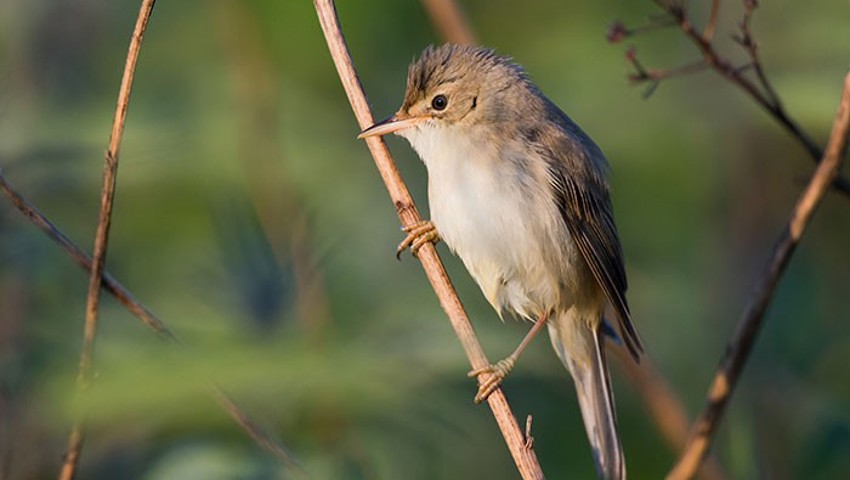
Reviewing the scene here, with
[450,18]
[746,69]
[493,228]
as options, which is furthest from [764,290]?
[450,18]

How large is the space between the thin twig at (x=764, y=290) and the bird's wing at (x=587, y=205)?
522mm

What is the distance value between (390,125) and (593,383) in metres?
1.11

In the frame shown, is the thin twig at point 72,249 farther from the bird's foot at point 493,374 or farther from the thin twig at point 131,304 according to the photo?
the bird's foot at point 493,374

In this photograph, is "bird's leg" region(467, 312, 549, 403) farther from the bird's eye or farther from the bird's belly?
the bird's eye

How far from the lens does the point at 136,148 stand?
13.1ft

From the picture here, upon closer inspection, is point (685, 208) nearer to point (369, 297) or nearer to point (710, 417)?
point (369, 297)

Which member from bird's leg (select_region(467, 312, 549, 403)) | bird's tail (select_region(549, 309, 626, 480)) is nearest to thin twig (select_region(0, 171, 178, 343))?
bird's leg (select_region(467, 312, 549, 403))

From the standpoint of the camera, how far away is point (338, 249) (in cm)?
380

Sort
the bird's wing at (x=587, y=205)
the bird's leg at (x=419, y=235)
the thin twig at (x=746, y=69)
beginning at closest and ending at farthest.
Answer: the thin twig at (x=746, y=69), the bird's leg at (x=419, y=235), the bird's wing at (x=587, y=205)

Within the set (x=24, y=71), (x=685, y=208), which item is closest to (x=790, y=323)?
(x=685, y=208)

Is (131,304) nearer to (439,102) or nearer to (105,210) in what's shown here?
(105,210)

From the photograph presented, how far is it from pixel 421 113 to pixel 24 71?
1873 millimetres

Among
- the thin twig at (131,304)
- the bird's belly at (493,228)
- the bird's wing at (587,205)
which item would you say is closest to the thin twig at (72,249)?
the thin twig at (131,304)

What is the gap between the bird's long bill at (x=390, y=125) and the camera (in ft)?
10.2
